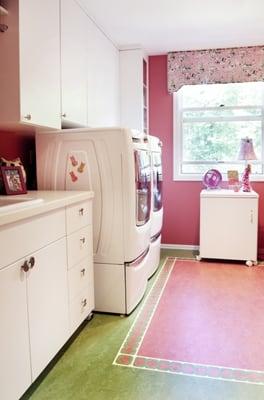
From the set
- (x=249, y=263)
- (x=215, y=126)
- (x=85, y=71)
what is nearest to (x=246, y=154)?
(x=215, y=126)

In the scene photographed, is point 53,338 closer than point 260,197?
Yes

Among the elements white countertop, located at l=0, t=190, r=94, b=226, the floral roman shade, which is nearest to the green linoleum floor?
white countertop, located at l=0, t=190, r=94, b=226

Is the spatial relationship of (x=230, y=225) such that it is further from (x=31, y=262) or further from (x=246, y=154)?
(x=31, y=262)

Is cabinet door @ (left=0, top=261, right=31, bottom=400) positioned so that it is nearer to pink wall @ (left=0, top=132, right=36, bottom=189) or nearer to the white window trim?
pink wall @ (left=0, top=132, right=36, bottom=189)

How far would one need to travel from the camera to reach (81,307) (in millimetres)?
2258

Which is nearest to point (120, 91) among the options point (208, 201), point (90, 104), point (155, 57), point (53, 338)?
point (155, 57)

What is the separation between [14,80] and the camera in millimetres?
1931

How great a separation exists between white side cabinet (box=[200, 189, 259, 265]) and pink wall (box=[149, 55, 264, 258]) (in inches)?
20.0

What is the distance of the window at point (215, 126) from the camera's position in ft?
13.7

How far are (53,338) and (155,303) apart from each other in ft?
3.66

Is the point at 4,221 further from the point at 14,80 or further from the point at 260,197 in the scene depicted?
the point at 260,197

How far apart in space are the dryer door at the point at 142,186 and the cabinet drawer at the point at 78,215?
0.40 metres

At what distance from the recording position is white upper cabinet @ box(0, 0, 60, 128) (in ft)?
6.30

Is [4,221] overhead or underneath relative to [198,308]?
overhead
